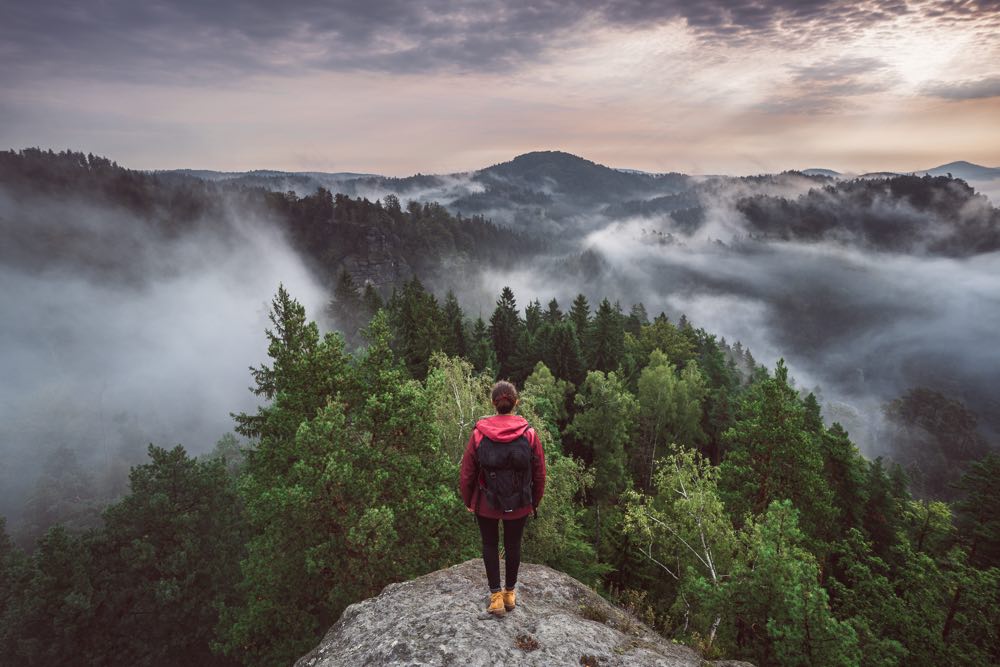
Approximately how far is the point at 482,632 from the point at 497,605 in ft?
1.69

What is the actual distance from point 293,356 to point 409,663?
12.2 metres

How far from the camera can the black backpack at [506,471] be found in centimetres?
690

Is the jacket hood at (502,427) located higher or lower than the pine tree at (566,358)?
higher

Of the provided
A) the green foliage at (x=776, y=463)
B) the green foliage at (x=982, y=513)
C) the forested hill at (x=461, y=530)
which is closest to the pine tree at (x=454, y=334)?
the forested hill at (x=461, y=530)

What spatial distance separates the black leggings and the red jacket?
0.64 ft

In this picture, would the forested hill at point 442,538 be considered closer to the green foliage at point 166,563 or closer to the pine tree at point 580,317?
the green foliage at point 166,563

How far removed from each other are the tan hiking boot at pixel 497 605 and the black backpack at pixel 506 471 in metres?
2.22

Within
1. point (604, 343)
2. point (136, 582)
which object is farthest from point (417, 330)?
point (136, 582)

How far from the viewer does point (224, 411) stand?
179250 millimetres

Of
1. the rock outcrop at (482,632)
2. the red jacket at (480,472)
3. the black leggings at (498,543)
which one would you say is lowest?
the rock outcrop at (482,632)

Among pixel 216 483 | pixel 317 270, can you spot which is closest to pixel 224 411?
pixel 317 270

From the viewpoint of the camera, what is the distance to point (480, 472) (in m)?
7.25

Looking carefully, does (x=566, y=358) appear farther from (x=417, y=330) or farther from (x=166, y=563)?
(x=166, y=563)

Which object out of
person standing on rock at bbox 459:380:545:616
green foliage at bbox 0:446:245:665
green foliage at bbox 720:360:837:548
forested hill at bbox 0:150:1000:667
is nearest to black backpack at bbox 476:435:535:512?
person standing on rock at bbox 459:380:545:616
